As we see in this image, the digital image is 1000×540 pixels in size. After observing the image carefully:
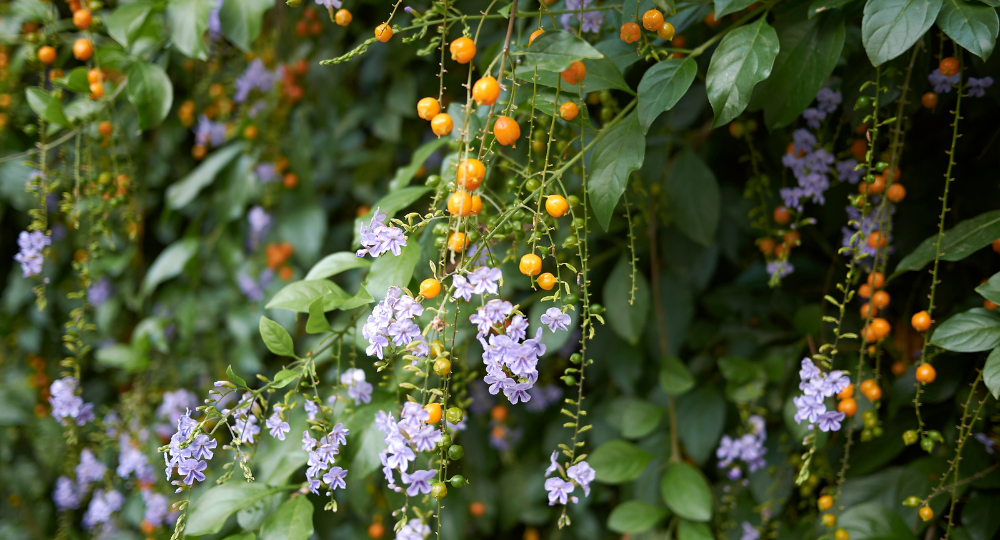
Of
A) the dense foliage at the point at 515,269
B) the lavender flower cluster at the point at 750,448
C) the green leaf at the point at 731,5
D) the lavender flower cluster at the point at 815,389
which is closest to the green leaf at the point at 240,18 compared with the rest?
the dense foliage at the point at 515,269

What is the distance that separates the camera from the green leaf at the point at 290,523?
703 millimetres

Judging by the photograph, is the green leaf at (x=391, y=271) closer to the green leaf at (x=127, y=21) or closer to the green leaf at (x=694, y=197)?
the green leaf at (x=694, y=197)

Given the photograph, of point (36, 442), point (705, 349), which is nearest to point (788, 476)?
point (705, 349)

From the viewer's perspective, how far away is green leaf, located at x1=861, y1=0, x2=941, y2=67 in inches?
23.7

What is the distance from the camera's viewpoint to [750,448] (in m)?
0.98

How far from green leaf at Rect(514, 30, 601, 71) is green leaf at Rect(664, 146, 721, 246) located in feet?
1.53

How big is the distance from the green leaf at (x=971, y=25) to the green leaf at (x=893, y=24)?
0.12 ft

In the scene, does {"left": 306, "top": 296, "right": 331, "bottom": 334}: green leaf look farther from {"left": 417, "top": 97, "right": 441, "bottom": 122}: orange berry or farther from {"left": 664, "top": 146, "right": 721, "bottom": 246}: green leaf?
{"left": 664, "top": 146, "right": 721, "bottom": 246}: green leaf

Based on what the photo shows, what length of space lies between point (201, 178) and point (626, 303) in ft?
3.44

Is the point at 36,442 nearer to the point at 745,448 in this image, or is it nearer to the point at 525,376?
the point at 525,376

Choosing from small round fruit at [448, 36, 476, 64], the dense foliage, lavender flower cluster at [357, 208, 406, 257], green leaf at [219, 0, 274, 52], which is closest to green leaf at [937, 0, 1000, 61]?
the dense foliage

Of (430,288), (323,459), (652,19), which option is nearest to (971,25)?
(652,19)

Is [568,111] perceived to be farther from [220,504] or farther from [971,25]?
[220,504]

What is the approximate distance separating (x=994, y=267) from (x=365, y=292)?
36.9 inches
